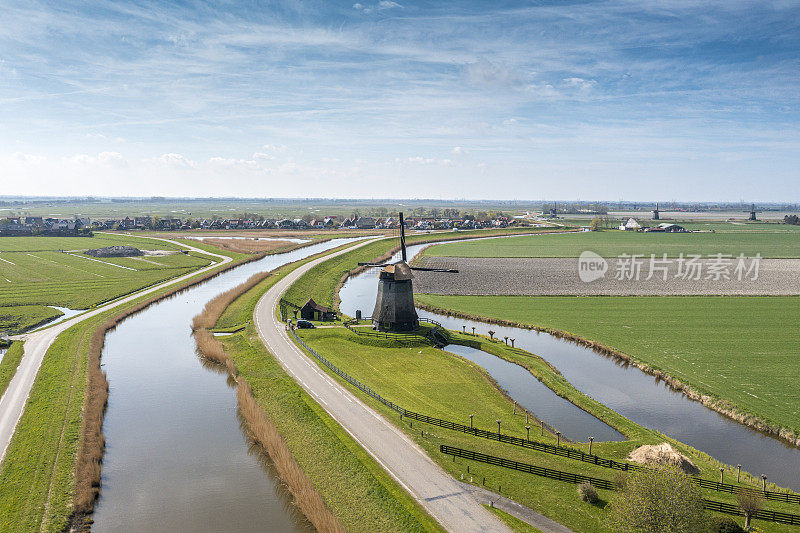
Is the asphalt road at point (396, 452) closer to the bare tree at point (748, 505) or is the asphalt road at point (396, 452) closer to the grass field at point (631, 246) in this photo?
the bare tree at point (748, 505)

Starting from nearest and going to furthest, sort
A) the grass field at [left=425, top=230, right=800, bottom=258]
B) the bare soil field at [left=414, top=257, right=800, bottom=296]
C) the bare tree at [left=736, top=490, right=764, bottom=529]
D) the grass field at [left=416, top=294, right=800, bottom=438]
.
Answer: the bare tree at [left=736, top=490, right=764, bottom=529] < the grass field at [left=416, top=294, right=800, bottom=438] < the bare soil field at [left=414, top=257, right=800, bottom=296] < the grass field at [left=425, top=230, right=800, bottom=258]

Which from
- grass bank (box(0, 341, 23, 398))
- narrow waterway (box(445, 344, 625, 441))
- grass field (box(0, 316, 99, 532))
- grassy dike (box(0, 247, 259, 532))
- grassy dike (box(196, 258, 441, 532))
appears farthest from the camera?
grass bank (box(0, 341, 23, 398))

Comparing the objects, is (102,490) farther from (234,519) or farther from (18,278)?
(18,278)

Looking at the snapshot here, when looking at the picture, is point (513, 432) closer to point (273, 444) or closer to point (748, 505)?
point (748, 505)

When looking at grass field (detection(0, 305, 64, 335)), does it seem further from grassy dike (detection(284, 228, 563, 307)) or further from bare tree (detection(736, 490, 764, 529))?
bare tree (detection(736, 490, 764, 529))

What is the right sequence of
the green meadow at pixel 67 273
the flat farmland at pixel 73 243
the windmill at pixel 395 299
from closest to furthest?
the windmill at pixel 395 299 < the green meadow at pixel 67 273 < the flat farmland at pixel 73 243

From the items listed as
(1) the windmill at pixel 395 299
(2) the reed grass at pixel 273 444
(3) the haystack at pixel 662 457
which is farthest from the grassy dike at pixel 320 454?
(3) the haystack at pixel 662 457

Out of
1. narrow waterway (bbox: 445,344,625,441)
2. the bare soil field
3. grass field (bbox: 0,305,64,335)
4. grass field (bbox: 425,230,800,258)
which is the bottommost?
narrow waterway (bbox: 445,344,625,441)

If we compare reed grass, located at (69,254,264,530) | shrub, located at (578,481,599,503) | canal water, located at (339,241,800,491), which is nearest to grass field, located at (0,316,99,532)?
reed grass, located at (69,254,264,530)
